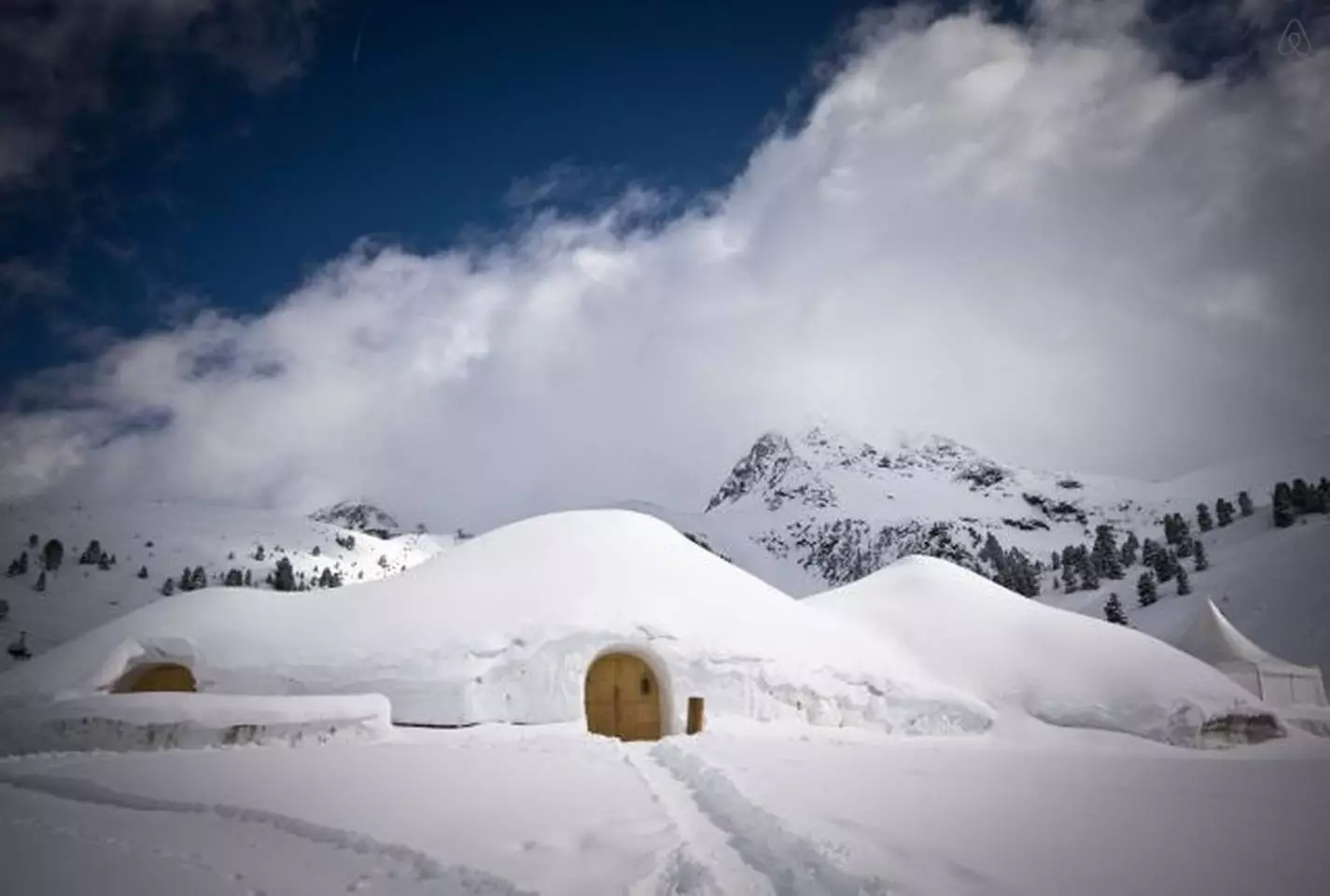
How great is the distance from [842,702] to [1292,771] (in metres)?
8.71

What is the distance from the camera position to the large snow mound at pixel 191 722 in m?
14.1

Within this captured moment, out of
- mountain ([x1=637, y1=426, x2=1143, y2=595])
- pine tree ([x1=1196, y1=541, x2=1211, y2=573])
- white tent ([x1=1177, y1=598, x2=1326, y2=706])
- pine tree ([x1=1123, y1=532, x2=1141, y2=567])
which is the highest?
mountain ([x1=637, y1=426, x2=1143, y2=595])

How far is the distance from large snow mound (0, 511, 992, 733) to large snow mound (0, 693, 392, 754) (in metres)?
1.34

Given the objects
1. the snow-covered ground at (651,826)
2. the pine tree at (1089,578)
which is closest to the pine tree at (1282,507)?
the pine tree at (1089,578)

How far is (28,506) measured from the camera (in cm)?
7825

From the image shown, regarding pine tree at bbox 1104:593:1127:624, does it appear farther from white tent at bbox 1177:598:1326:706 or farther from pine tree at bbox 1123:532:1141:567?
white tent at bbox 1177:598:1326:706

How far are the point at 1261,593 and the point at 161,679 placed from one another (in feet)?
224

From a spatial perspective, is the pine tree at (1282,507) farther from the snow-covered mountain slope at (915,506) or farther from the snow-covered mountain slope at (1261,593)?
the snow-covered mountain slope at (915,506)

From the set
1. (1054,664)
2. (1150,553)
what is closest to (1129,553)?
(1150,553)

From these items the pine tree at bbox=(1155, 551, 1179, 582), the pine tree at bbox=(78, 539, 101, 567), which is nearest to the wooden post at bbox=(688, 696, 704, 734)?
the pine tree at bbox=(1155, 551, 1179, 582)

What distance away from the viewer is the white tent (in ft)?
96.1

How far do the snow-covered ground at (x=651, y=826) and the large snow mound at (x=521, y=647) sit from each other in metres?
4.80

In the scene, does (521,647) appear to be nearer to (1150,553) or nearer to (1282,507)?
(1150,553)

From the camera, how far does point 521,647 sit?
686 inches
